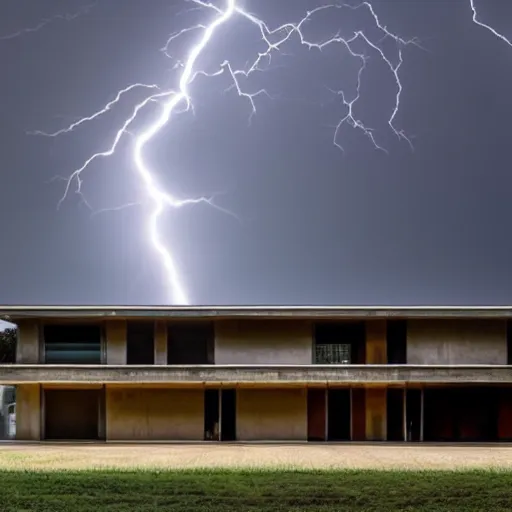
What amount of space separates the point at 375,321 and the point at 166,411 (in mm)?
6850

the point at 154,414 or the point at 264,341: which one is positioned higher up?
the point at 264,341

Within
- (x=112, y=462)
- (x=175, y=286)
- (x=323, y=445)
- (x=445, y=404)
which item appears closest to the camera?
(x=112, y=462)

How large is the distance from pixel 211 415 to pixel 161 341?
8.90 ft

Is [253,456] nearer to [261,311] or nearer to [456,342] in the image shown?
[261,311]

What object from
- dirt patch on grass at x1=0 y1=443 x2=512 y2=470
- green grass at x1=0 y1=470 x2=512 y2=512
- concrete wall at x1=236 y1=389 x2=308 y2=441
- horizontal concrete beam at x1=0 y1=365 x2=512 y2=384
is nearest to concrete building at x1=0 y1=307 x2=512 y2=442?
concrete wall at x1=236 y1=389 x2=308 y2=441

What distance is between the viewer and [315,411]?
91.4 feet

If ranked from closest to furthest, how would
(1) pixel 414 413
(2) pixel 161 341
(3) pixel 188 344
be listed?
1. (1) pixel 414 413
2. (2) pixel 161 341
3. (3) pixel 188 344

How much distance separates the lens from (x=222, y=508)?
15.7 m

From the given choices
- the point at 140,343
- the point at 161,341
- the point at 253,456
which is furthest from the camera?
the point at 140,343

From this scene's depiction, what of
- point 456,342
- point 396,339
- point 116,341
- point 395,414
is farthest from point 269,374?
point 456,342

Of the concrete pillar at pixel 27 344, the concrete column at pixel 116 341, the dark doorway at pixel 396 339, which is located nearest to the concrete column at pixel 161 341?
the concrete column at pixel 116 341

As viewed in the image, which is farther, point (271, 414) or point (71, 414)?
point (71, 414)

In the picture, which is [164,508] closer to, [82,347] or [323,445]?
[323,445]

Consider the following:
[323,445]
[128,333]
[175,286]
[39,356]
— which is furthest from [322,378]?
[175,286]
